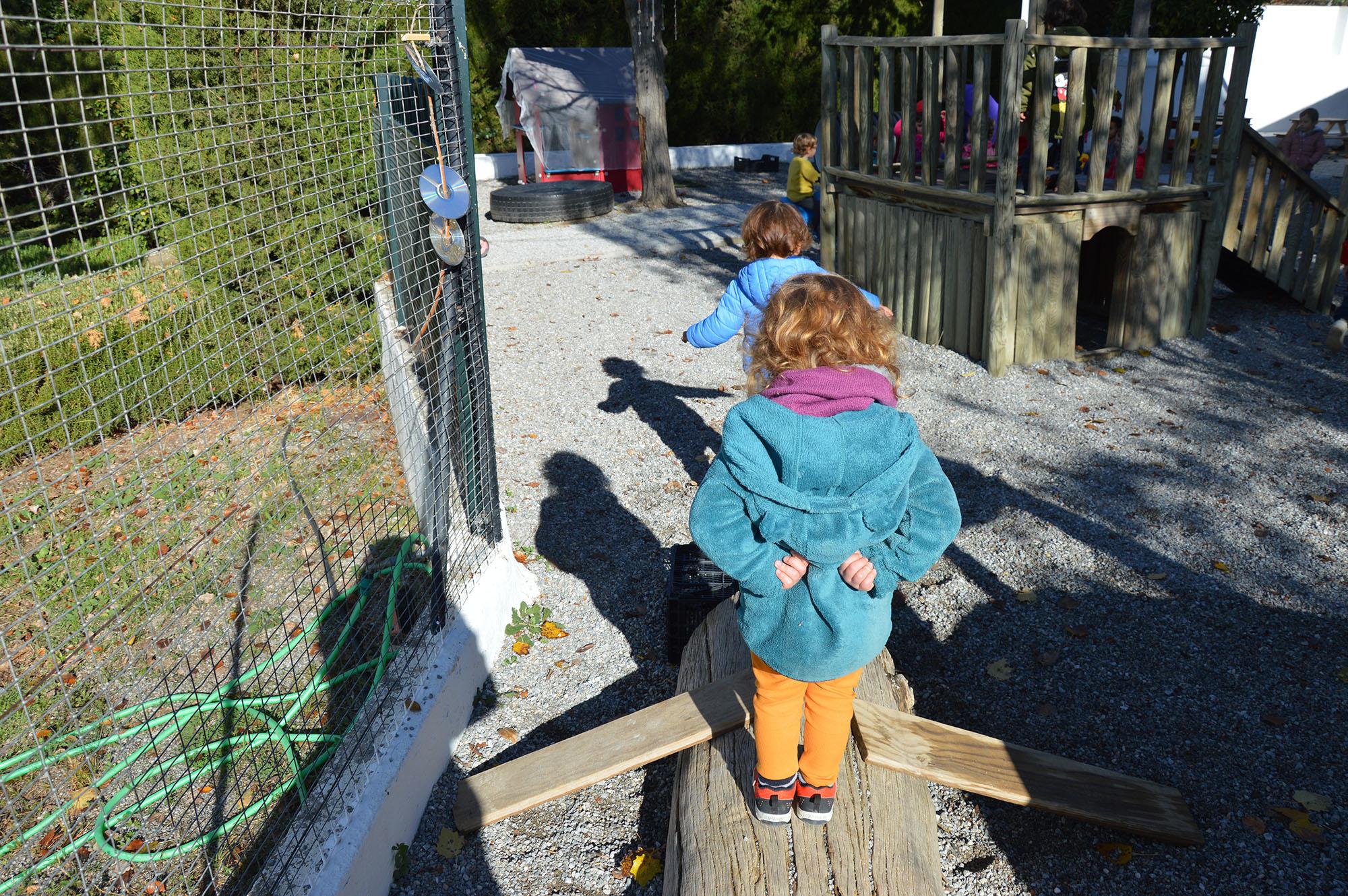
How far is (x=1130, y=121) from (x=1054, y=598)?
437cm

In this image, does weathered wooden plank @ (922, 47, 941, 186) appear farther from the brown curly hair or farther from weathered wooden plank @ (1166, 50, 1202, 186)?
the brown curly hair

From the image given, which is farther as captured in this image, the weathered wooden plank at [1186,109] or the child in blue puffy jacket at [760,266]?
the weathered wooden plank at [1186,109]

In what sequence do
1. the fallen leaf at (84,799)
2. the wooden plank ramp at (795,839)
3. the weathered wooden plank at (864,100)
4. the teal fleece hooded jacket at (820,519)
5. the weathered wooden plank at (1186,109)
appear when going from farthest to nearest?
the weathered wooden plank at (864,100), the weathered wooden plank at (1186,109), the fallen leaf at (84,799), the wooden plank ramp at (795,839), the teal fleece hooded jacket at (820,519)

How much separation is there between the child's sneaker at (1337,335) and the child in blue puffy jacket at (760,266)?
5.68m

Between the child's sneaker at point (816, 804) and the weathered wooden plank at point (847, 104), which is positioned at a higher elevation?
the weathered wooden plank at point (847, 104)

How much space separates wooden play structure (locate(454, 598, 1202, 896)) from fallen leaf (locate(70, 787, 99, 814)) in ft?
4.53

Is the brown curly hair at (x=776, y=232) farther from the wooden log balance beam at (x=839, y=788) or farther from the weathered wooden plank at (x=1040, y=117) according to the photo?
the weathered wooden plank at (x=1040, y=117)

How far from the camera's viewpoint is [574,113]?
17969 millimetres

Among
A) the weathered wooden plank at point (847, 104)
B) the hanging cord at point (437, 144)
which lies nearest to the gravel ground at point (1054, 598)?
the hanging cord at point (437, 144)

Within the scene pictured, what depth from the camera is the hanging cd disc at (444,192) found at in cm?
366

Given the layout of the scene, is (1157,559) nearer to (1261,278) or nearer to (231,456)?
(231,456)

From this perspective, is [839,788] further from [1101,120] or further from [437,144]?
[1101,120]

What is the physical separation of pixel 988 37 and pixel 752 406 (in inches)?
218

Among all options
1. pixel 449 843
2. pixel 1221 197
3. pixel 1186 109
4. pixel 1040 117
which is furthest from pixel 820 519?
pixel 1221 197
